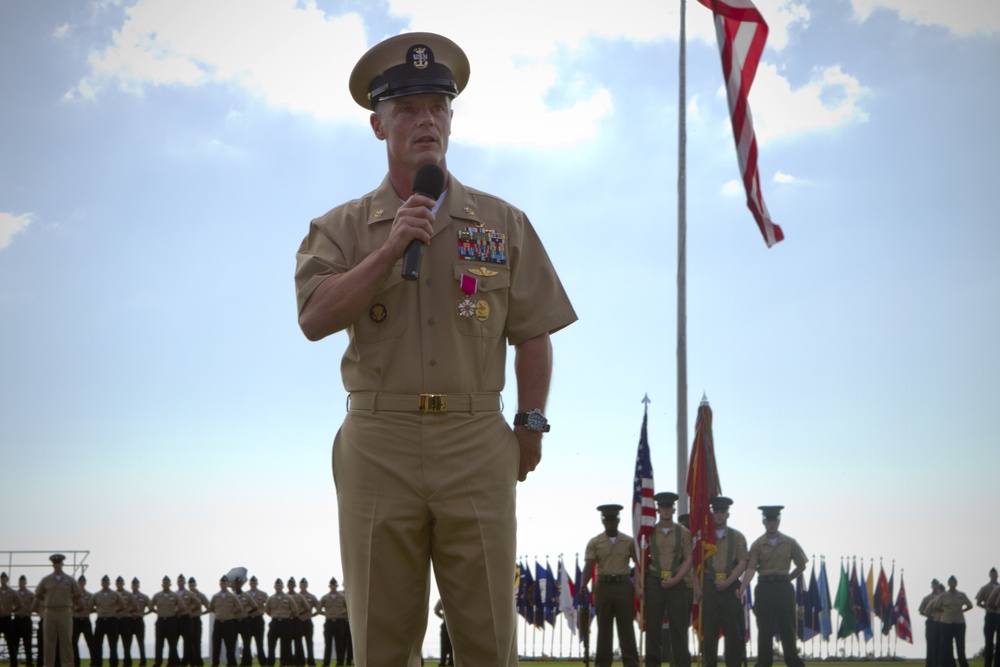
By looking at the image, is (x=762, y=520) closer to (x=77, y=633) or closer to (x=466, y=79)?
(x=466, y=79)

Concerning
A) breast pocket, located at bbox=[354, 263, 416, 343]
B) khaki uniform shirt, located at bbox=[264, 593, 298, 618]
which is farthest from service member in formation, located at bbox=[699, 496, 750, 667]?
khaki uniform shirt, located at bbox=[264, 593, 298, 618]

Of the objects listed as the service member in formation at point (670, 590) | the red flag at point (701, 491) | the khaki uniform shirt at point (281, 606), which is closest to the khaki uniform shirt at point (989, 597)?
the red flag at point (701, 491)

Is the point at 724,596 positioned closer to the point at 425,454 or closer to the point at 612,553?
the point at 612,553

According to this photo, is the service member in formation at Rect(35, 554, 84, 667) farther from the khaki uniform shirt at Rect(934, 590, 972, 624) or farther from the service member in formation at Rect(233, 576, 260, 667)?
the khaki uniform shirt at Rect(934, 590, 972, 624)

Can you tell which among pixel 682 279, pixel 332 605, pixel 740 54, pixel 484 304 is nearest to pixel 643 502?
pixel 682 279

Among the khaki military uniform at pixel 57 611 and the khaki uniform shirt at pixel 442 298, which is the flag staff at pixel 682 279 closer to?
the khaki military uniform at pixel 57 611

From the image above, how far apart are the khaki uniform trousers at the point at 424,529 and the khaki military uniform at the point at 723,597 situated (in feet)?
38.1

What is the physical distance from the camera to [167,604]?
24188mm

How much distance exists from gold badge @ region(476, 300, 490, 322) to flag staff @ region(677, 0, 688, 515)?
12559 millimetres

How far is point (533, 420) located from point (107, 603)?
2277 cm

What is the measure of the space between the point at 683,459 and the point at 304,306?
13389 millimetres

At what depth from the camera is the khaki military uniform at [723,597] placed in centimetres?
1421

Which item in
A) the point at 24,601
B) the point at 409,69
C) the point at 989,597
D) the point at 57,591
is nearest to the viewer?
the point at 409,69

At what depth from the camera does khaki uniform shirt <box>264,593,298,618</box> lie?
25.2 metres
